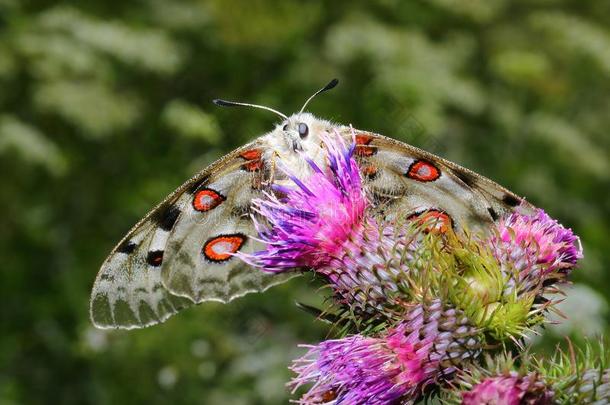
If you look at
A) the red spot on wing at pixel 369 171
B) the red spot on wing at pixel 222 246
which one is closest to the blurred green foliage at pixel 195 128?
the red spot on wing at pixel 222 246

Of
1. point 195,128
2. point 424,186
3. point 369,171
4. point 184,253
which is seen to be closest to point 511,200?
point 424,186

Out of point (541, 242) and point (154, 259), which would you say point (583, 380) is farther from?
point (154, 259)

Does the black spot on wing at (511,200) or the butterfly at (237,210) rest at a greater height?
the butterfly at (237,210)

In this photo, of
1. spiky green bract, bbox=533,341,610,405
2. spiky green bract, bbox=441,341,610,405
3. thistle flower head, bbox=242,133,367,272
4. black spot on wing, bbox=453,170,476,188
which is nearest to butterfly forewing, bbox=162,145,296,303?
thistle flower head, bbox=242,133,367,272

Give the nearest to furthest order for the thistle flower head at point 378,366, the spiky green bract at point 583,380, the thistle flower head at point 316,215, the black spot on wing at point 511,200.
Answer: the spiky green bract at point 583,380
the thistle flower head at point 378,366
the thistle flower head at point 316,215
the black spot on wing at point 511,200

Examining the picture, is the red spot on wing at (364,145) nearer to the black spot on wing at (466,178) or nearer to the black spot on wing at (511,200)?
the black spot on wing at (466,178)

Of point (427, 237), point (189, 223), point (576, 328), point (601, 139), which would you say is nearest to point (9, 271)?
point (189, 223)
